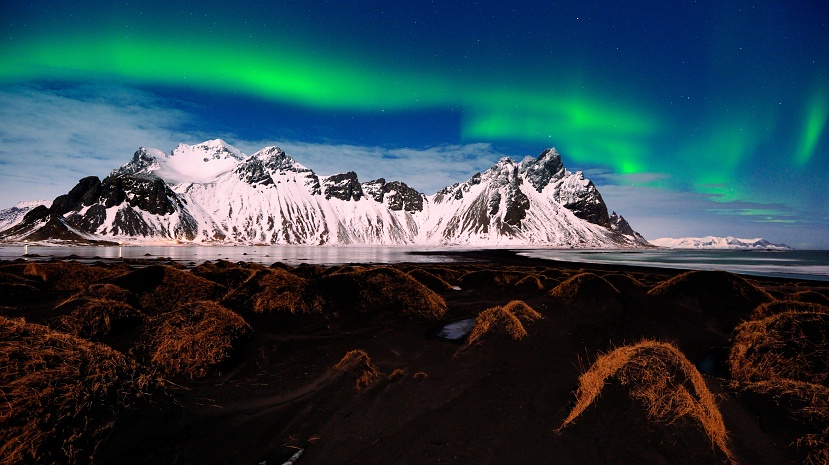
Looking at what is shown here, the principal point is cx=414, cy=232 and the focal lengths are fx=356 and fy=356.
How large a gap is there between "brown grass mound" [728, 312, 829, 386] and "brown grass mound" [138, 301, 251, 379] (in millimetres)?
12554

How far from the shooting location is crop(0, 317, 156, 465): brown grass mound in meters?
4.15

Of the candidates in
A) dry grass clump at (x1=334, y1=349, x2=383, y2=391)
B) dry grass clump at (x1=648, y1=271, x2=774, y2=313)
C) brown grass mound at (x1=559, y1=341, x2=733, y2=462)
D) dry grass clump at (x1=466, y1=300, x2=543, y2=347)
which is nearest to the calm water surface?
dry grass clump at (x1=648, y1=271, x2=774, y2=313)

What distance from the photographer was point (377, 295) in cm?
1523

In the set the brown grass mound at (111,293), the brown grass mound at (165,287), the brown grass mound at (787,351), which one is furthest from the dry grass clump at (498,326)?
the brown grass mound at (111,293)

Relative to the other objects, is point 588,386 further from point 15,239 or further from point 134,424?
point 15,239

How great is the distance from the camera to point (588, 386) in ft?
22.4

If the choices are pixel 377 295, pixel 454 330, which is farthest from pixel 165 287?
pixel 454 330

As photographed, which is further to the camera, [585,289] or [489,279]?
[489,279]

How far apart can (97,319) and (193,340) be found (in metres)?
4.01

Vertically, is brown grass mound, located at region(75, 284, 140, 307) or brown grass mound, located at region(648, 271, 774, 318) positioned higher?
brown grass mound, located at region(648, 271, 774, 318)

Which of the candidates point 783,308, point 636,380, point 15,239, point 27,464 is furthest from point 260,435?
point 15,239

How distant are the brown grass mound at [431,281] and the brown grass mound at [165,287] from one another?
1115 cm

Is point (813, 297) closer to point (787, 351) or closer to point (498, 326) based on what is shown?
point (787, 351)

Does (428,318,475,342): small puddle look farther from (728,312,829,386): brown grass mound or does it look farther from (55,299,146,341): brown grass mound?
(55,299,146,341): brown grass mound
